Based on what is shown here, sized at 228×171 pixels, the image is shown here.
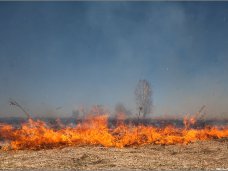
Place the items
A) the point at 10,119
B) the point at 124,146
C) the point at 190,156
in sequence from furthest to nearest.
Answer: the point at 10,119 → the point at 124,146 → the point at 190,156

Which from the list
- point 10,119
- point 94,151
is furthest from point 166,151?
point 10,119

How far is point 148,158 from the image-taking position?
69.7ft

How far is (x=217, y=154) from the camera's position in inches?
908

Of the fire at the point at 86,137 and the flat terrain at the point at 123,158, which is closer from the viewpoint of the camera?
the flat terrain at the point at 123,158

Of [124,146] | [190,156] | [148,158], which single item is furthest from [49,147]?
[190,156]

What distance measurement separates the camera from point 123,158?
20969mm

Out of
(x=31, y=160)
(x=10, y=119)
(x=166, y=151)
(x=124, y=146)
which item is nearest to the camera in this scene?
(x=31, y=160)

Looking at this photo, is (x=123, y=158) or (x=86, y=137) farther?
(x=86, y=137)

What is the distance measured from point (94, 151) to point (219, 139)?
1192cm

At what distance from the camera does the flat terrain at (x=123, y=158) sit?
18516mm

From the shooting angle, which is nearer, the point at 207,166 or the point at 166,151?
the point at 207,166

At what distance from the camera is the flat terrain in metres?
18.5

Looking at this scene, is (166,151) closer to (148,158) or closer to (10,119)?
(148,158)

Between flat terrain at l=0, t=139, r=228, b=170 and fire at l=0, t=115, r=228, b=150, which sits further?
fire at l=0, t=115, r=228, b=150
